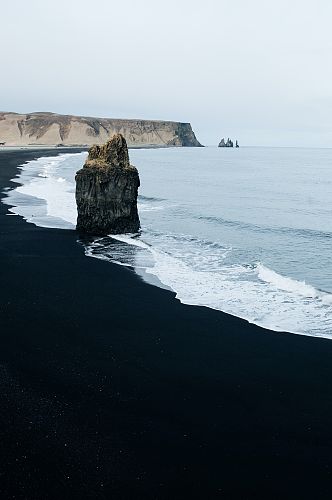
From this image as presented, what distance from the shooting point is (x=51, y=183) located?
61125 mm

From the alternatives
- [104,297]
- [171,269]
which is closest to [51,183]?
[171,269]

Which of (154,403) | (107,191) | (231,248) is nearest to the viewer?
(154,403)

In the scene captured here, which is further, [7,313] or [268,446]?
[7,313]

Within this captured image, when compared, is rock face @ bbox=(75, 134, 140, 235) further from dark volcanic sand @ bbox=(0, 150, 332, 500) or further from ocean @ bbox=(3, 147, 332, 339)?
dark volcanic sand @ bbox=(0, 150, 332, 500)

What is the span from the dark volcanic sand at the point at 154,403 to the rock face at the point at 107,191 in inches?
492

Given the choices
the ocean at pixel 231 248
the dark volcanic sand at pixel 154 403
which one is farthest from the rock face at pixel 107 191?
the dark volcanic sand at pixel 154 403

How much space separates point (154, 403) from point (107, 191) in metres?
19.9

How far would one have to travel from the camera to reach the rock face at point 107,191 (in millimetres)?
29109

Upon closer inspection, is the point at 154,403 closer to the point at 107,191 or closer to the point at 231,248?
the point at 231,248

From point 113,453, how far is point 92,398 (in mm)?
1963

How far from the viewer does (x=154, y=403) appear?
35.0ft

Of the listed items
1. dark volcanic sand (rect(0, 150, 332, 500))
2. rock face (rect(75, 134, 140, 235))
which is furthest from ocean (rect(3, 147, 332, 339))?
dark volcanic sand (rect(0, 150, 332, 500))

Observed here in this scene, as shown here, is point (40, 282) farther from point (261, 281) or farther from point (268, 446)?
point (268, 446)

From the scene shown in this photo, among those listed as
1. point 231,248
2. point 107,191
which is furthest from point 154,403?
point 107,191
